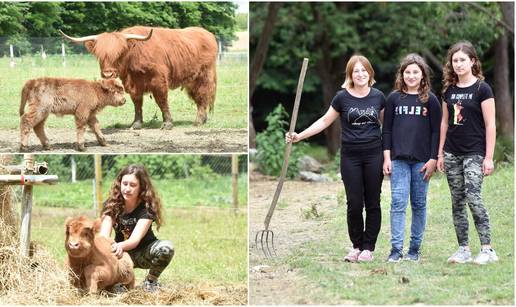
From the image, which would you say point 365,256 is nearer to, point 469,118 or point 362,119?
point 362,119

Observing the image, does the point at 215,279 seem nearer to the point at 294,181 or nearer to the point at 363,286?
the point at 363,286

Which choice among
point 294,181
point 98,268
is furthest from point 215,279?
point 294,181

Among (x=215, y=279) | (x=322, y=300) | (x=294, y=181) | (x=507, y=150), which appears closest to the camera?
(x=322, y=300)

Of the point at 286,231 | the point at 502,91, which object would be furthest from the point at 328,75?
the point at 286,231

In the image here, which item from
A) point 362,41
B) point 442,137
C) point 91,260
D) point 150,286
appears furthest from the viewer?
point 362,41

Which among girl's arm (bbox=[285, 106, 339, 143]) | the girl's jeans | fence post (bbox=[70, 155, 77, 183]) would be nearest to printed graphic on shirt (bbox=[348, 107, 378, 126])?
girl's arm (bbox=[285, 106, 339, 143])

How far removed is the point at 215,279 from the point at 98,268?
122 cm

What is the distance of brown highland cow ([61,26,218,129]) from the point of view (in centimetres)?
555

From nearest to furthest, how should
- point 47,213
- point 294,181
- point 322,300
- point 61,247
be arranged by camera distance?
point 322,300, point 61,247, point 47,213, point 294,181

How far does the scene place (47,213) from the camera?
9664mm

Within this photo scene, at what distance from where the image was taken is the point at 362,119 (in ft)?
18.7

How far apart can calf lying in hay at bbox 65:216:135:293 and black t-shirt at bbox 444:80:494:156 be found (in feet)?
7.16

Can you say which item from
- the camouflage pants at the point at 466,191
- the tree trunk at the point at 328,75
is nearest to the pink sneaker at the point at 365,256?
the camouflage pants at the point at 466,191

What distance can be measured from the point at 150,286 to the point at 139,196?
1.85 feet
